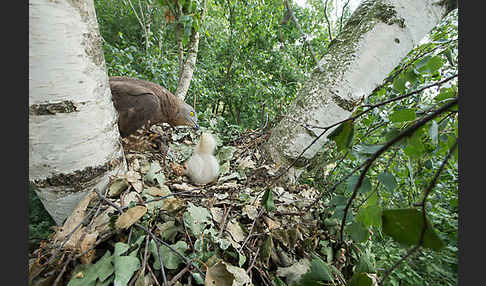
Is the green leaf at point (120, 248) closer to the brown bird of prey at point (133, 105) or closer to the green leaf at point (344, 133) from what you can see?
the green leaf at point (344, 133)

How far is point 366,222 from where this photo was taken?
419 millimetres

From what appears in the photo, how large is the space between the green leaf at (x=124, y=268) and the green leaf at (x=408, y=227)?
1.66ft

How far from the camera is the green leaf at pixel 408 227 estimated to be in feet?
0.75

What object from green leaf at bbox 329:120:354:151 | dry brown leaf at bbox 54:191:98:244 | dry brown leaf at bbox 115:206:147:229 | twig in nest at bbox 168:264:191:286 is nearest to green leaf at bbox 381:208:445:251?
green leaf at bbox 329:120:354:151

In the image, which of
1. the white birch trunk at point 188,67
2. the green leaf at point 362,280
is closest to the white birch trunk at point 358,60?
the green leaf at point 362,280

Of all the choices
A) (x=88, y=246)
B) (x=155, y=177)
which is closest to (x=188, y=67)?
(x=155, y=177)

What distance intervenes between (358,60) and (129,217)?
0.98 meters

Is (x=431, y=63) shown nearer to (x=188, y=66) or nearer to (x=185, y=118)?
Answer: (x=185, y=118)

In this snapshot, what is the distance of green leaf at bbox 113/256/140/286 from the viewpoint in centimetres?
43

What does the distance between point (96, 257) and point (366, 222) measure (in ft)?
2.09

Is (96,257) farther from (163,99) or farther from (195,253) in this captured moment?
(163,99)

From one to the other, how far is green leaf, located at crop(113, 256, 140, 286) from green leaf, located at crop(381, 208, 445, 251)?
505mm

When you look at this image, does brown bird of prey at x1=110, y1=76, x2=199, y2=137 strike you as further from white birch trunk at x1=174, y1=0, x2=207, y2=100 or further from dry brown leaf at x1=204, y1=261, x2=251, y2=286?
dry brown leaf at x1=204, y1=261, x2=251, y2=286

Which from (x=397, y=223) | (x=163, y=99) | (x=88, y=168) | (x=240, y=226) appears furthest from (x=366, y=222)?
(x=163, y=99)
